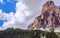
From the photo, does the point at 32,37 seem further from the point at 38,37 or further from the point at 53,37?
the point at 53,37

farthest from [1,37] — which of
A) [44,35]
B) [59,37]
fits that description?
[59,37]

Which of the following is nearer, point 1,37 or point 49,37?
point 49,37

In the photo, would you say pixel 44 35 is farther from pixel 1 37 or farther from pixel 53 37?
pixel 1 37

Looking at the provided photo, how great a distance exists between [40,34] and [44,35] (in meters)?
7.26

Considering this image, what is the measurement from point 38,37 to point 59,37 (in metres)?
21.0

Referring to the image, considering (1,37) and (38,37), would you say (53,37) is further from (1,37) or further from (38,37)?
(1,37)

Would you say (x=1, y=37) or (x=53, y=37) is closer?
(x=53, y=37)

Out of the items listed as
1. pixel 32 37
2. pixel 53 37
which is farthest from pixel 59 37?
pixel 32 37

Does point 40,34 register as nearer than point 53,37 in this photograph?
No

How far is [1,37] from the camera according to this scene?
655 feet

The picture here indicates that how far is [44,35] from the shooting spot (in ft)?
635

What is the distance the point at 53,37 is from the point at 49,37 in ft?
14.8

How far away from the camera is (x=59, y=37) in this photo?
19338cm

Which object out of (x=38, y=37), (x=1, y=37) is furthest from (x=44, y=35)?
(x=1, y=37)
